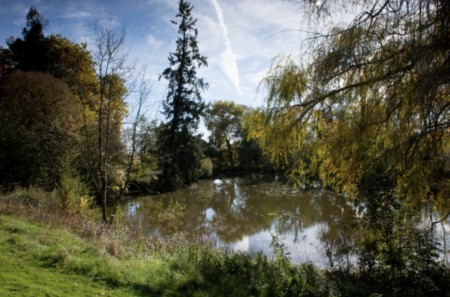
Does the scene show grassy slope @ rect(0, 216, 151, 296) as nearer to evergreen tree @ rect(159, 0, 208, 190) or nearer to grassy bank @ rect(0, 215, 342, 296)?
grassy bank @ rect(0, 215, 342, 296)

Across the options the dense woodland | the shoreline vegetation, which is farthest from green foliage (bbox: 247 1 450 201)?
the shoreline vegetation

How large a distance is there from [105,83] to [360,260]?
29.5 ft

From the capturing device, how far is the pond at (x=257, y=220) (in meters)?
10.8

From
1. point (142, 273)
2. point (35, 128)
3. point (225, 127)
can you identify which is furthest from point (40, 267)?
point (225, 127)

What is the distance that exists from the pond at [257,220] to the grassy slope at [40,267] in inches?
157

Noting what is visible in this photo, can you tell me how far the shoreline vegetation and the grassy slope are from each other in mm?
12

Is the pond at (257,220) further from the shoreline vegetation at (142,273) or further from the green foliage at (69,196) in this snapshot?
the green foliage at (69,196)

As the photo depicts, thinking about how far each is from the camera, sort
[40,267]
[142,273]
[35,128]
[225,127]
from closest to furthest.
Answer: [40,267] → [142,273] → [35,128] → [225,127]

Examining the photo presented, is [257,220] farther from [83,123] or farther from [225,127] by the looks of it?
[225,127]

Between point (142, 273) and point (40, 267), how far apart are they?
5.71ft

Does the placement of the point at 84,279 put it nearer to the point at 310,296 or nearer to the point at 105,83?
the point at 310,296

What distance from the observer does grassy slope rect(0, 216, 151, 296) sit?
4582 millimetres

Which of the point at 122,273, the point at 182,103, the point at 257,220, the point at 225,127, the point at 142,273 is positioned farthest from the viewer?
the point at 225,127

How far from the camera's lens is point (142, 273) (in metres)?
6.36
